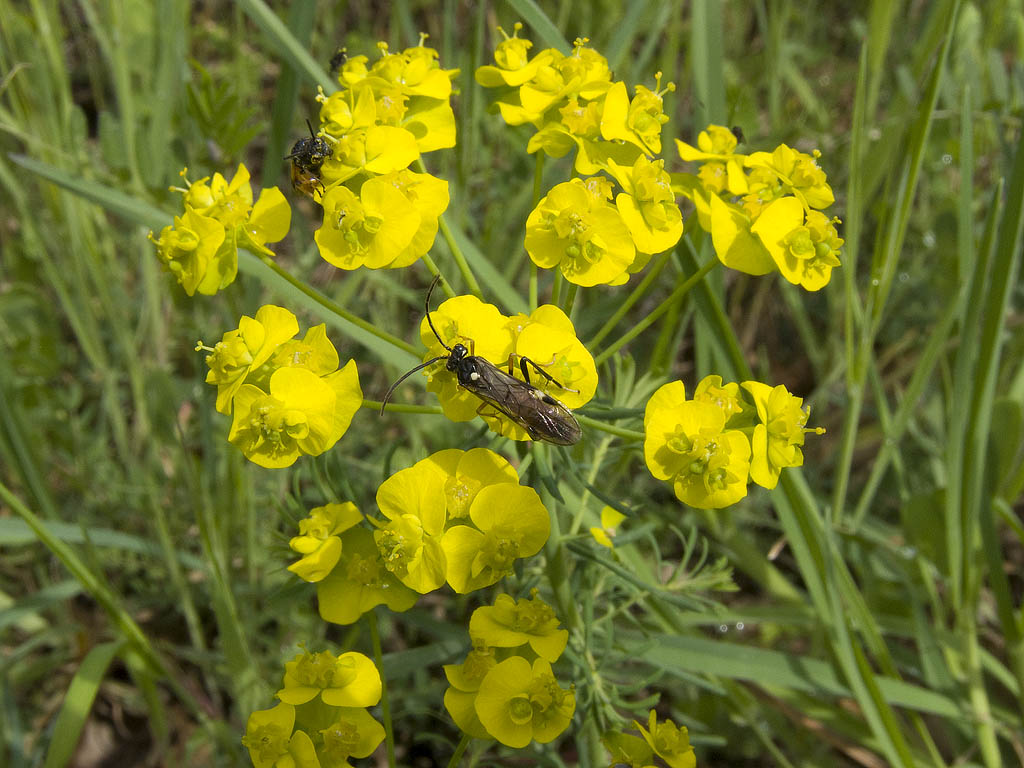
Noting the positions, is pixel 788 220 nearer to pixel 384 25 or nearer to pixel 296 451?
pixel 296 451

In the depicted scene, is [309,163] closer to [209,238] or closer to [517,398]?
[209,238]

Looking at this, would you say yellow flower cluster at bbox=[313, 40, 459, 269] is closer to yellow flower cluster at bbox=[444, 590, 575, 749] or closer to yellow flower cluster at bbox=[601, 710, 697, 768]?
yellow flower cluster at bbox=[444, 590, 575, 749]

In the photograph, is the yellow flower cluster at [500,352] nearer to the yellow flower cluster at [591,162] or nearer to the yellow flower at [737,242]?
the yellow flower cluster at [591,162]

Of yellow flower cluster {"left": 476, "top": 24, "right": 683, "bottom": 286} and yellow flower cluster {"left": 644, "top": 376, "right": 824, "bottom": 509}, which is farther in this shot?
yellow flower cluster {"left": 476, "top": 24, "right": 683, "bottom": 286}

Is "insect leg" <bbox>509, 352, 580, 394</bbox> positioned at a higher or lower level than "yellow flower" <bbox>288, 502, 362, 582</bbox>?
higher

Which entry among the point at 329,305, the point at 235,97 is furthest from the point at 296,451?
the point at 235,97

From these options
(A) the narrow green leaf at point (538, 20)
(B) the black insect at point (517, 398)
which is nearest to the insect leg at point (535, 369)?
(B) the black insect at point (517, 398)

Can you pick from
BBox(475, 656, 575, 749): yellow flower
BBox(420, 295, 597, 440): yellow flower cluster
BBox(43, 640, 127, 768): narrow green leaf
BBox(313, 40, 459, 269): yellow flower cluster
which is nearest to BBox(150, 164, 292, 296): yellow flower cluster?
BBox(313, 40, 459, 269): yellow flower cluster
